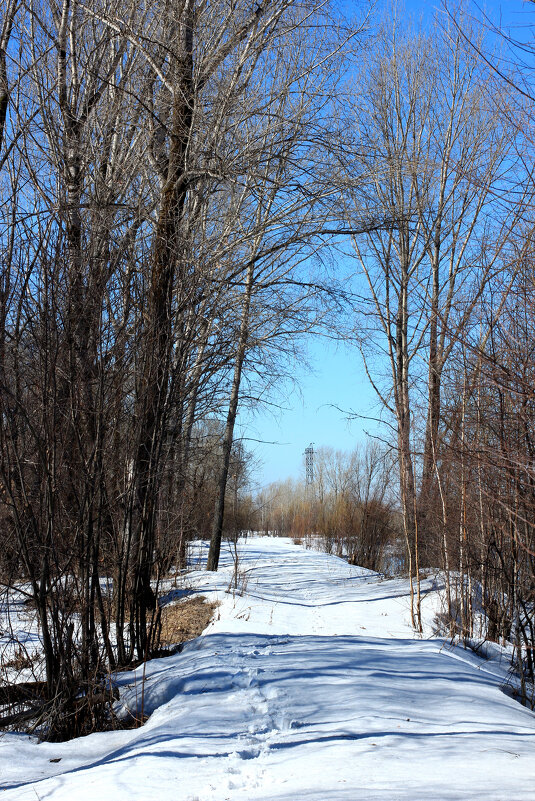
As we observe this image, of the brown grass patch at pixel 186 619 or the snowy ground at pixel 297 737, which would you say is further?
the brown grass patch at pixel 186 619

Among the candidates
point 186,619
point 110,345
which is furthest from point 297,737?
point 186,619

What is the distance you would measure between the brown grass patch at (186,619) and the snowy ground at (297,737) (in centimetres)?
157

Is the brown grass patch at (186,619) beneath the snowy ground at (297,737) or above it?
beneath

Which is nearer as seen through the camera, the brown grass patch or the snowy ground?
the snowy ground

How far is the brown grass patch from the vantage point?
6988mm

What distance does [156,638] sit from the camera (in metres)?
5.63

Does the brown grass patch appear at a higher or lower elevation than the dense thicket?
lower

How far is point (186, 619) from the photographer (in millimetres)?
8000

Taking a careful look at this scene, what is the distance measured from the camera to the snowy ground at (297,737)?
273 centimetres

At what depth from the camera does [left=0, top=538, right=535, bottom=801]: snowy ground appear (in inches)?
108

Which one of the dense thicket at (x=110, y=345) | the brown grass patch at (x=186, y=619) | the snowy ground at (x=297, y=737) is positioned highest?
the dense thicket at (x=110, y=345)

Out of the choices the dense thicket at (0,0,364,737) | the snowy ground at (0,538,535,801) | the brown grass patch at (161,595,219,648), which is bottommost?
the brown grass patch at (161,595,219,648)

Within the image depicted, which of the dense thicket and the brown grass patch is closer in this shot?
the dense thicket

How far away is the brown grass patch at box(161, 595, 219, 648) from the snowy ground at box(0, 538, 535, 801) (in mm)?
1570
